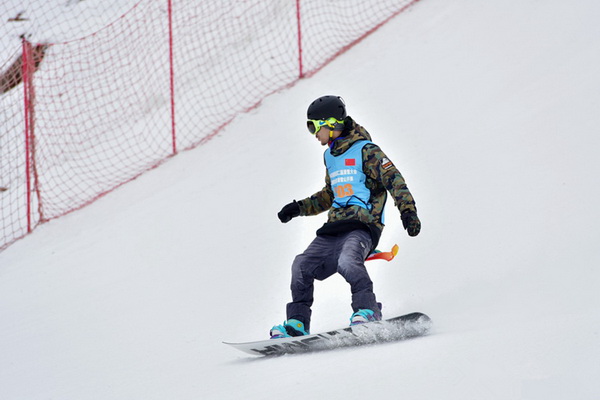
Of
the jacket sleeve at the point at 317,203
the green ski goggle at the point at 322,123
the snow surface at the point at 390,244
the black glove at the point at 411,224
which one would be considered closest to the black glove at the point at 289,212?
the jacket sleeve at the point at 317,203

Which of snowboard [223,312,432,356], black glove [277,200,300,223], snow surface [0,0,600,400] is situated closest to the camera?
snow surface [0,0,600,400]

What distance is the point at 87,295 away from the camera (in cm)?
665

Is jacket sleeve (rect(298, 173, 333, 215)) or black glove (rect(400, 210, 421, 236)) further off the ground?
jacket sleeve (rect(298, 173, 333, 215))

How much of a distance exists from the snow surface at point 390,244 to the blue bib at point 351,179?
758 millimetres

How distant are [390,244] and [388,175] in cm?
168

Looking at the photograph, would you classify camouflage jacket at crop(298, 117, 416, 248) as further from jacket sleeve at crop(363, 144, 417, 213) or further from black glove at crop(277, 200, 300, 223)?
black glove at crop(277, 200, 300, 223)

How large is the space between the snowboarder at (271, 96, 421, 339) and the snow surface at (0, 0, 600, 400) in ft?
1.37

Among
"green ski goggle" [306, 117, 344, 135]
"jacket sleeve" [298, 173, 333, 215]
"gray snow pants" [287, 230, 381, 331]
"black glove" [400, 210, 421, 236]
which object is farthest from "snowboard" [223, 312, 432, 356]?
"green ski goggle" [306, 117, 344, 135]

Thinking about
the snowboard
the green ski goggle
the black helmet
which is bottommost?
the snowboard

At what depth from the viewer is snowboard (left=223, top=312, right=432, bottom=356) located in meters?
4.06

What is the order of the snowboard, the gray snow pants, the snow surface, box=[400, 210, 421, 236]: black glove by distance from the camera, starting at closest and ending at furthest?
the snow surface, the snowboard, box=[400, 210, 421, 236]: black glove, the gray snow pants

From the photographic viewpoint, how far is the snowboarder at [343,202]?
4.39m

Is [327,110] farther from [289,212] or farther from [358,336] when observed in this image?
[358,336]

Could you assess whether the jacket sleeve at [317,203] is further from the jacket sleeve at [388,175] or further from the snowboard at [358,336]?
the snowboard at [358,336]
